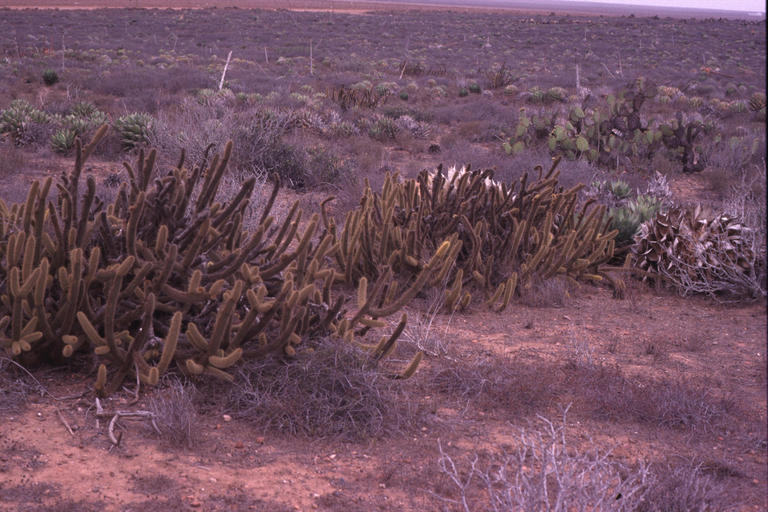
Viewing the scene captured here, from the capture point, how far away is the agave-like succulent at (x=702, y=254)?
6.02 m

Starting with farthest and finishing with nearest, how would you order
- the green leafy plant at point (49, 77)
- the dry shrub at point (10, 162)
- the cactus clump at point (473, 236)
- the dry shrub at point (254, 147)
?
the green leafy plant at point (49, 77)
the dry shrub at point (254, 147)
the dry shrub at point (10, 162)
the cactus clump at point (473, 236)

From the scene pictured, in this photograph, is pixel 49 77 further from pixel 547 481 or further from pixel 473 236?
pixel 547 481

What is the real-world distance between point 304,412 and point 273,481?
526 millimetres

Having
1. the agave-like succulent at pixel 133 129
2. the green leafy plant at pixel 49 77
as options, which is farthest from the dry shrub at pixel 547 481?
the green leafy plant at pixel 49 77

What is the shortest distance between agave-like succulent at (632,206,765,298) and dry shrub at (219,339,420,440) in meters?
3.65

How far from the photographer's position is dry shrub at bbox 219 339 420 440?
3357 mm

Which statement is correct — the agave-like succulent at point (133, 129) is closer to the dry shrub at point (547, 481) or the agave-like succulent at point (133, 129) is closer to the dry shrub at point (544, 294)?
the dry shrub at point (544, 294)

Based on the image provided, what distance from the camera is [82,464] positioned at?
9.43 feet

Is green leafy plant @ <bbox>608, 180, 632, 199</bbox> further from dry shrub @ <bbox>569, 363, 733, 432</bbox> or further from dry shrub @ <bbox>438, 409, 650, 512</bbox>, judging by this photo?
dry shrub @ <bbox>438, 409, 650, 512</bbox>

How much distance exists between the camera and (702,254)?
6.28 metres

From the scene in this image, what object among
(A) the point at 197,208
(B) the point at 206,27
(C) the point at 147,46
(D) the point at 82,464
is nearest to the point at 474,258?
(A) the point at 197,208

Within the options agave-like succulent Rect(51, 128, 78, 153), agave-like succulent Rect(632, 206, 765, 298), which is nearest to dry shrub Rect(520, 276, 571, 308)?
agave-like succulent Rect(632, 206, 765, 298)

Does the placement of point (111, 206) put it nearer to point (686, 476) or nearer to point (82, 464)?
point (82, 464)

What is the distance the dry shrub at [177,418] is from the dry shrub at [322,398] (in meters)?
0.26
